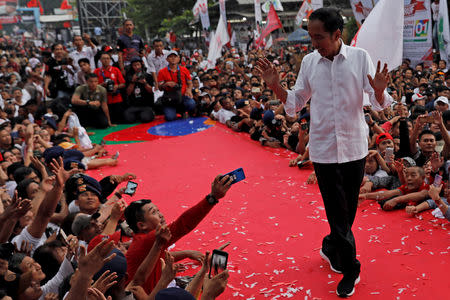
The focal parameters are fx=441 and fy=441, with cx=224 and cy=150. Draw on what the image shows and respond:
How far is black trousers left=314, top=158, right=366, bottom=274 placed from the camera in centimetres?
310

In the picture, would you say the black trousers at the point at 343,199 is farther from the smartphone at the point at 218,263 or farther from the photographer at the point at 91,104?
the photographer at the point at 91,104

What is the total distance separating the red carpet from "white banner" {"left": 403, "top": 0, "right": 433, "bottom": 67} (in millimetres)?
6994

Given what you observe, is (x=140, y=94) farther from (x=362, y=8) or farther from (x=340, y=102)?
(x=340, y=102)

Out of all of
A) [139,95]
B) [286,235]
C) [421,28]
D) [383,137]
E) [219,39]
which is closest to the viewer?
[286,235]

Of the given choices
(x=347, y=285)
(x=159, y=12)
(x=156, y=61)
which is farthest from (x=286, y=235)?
(x=159, y=12)

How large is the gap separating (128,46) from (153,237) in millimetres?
8922

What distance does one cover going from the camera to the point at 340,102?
3.01 meters

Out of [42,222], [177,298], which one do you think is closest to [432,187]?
[177,298]

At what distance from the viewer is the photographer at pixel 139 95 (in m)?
10.6

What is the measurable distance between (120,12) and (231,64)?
19332mm

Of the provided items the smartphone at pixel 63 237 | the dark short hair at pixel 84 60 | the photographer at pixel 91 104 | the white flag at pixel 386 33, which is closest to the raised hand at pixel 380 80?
the smartphone at pixel 63 237

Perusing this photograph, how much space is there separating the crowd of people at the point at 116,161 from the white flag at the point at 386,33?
0.87 meters

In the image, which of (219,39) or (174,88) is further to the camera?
(219,39)

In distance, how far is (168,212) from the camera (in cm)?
523
